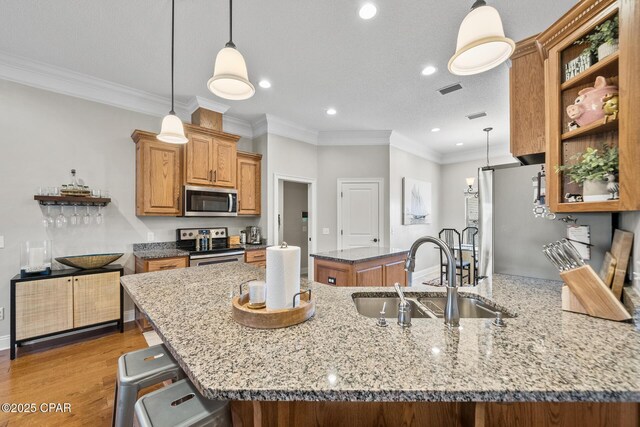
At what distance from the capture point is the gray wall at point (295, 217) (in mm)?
6633

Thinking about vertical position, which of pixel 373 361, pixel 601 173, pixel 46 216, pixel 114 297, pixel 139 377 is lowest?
pixel 114 297

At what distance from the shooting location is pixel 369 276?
2.99m

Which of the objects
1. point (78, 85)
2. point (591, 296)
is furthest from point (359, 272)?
point (78, 85)

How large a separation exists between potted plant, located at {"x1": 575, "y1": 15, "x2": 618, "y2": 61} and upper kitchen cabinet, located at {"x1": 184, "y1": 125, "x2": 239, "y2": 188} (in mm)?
3721

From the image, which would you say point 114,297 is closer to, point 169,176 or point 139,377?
point 169,176

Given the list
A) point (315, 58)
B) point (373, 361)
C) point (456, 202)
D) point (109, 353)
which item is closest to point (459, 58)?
point (373, 361)

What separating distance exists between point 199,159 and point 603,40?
380 centimetres

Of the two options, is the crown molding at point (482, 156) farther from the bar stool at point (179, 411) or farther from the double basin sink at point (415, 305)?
the bar stool at point (179, 411)

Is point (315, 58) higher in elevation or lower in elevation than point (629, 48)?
higher

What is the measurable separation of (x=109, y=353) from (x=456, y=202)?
681cm

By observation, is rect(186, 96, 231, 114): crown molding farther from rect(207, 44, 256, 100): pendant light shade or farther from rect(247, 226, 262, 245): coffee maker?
rect(207, 44, 256, 100): pendant light shade

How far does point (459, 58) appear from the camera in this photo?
52.7 inches

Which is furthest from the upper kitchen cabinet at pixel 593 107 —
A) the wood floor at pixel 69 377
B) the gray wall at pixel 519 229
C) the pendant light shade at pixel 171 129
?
the wood floor at pixel 69 377

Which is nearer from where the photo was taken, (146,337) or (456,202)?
(146,337)
